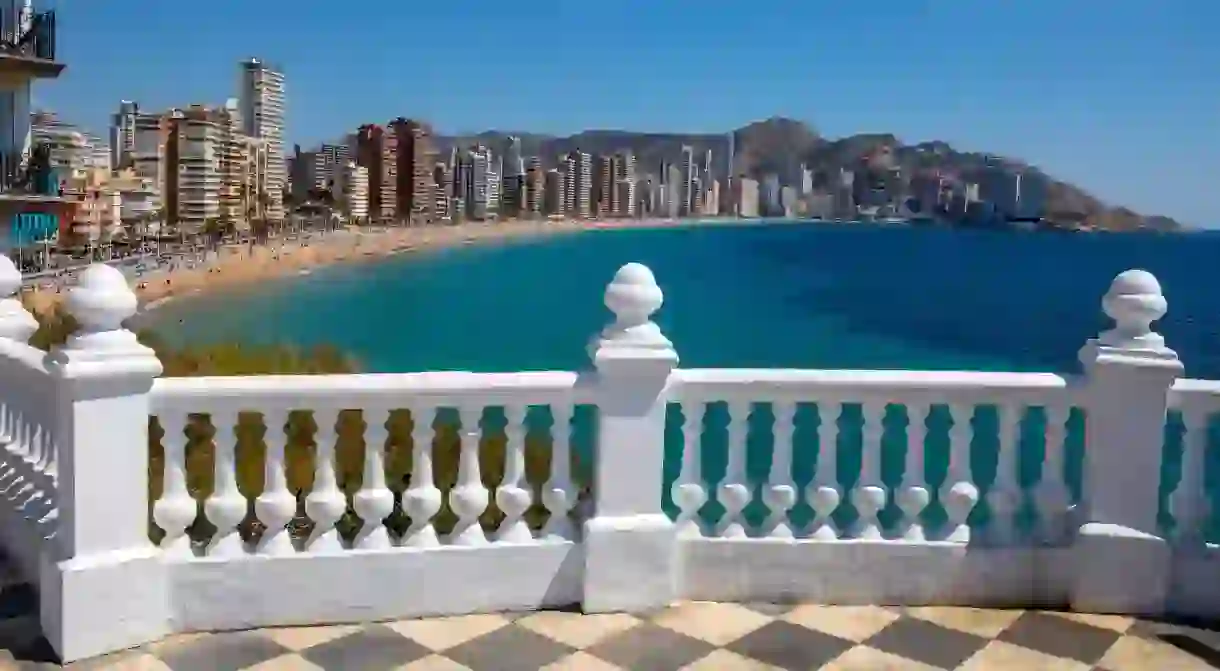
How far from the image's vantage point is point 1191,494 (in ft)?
13.1

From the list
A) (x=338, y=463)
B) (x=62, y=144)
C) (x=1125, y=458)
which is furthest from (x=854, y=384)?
(x=62, y=144)

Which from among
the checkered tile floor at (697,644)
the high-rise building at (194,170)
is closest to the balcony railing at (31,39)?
the checkered tile floor at (697,644)

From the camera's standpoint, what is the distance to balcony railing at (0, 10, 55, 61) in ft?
79.8

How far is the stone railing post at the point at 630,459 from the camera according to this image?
12.4 feet

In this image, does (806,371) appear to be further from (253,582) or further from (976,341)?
→ (976,341)

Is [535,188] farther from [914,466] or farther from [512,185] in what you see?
[914,466]

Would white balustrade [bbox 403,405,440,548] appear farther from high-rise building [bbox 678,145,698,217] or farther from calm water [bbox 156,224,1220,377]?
high-rise building [bbox 678,145,698,217]

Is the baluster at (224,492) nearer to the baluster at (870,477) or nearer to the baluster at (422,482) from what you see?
the baluster at (422,482)

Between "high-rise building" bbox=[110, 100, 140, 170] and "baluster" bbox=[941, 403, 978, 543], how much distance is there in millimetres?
81176

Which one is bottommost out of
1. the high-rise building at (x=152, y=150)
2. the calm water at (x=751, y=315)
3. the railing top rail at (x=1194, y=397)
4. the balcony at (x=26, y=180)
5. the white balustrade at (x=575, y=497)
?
the calm water at (x=751, y=315)

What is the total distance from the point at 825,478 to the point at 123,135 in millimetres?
86732

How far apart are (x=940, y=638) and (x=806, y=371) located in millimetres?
1005

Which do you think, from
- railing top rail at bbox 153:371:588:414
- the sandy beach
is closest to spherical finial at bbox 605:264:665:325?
railing top rail at bbox 153:371:588:414

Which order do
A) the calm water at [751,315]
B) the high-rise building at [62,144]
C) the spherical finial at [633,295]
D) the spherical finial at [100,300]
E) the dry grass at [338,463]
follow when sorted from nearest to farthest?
the spherical finial at [100,300], the spherical finial at [633,295], the dry grass at [338,463], the high-rise building at [62,144], the calm water at [751,315]
